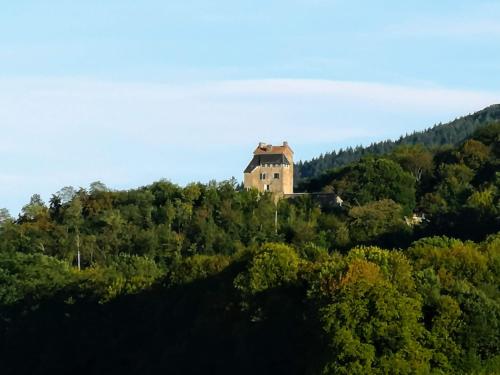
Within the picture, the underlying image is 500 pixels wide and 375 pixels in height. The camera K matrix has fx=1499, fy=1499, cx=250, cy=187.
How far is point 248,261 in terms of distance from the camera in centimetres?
7112

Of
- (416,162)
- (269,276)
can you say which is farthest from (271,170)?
(269,276)

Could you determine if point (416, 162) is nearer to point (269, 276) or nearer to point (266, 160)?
point (266, 160)

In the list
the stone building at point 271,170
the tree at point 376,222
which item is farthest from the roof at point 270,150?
the tree at point 376,222

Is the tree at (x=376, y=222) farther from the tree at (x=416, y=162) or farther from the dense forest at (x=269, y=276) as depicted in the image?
the tree at (x=416, y=162)

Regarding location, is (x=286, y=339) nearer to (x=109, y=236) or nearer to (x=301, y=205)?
(x=109, y=236)

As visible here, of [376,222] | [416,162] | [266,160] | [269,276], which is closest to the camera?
[269,276]

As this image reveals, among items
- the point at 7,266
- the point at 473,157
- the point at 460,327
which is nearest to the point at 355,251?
the point at 460,327

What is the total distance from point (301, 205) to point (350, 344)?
6928 centimetres

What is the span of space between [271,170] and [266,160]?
1.38m

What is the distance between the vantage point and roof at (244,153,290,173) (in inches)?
5546

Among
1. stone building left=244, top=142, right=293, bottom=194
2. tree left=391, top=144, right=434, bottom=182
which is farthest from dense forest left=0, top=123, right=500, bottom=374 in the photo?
stone building left=244, top=142, right=293, bottom=194

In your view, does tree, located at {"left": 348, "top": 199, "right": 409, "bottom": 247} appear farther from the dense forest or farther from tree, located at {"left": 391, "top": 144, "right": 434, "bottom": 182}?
tree, located at {"left": 391, "top": 144, "right": 434, "bottom": 182}

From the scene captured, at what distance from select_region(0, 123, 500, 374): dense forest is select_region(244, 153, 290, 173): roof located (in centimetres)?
570

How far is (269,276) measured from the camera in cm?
6888
